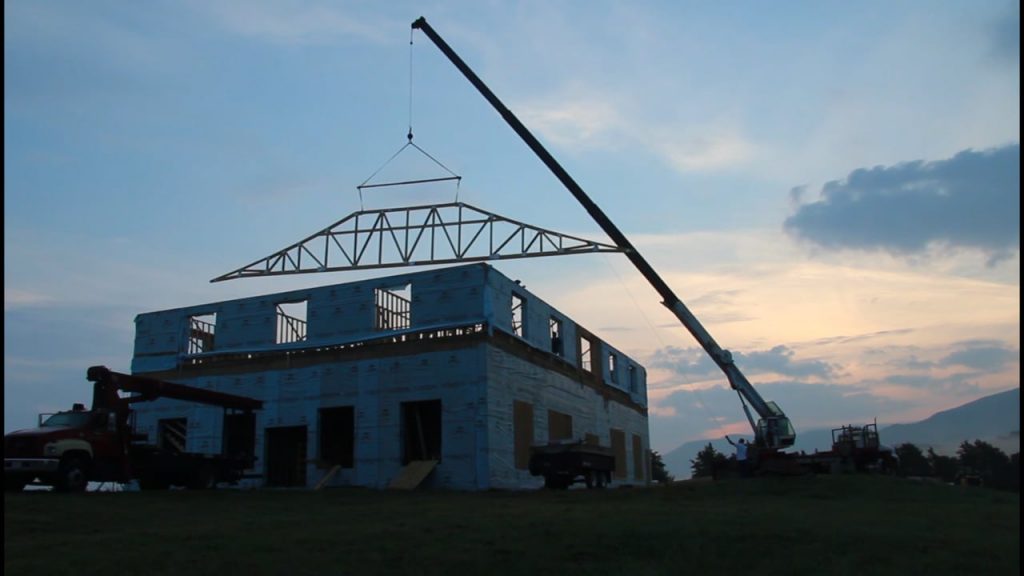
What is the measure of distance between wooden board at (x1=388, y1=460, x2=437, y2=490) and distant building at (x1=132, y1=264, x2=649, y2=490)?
1.49ft

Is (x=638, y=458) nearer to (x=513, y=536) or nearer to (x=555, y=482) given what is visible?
(x=555, y=482)

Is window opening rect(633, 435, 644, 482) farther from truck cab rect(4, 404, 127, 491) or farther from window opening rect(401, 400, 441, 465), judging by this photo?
truck cab rect(4, 404, 127, 491)

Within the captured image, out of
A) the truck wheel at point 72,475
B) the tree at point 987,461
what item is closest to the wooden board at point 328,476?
the truck wheel at point 72,475

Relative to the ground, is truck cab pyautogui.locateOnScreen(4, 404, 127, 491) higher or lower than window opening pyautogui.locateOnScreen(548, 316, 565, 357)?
lower

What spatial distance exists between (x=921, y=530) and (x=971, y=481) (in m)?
27.7

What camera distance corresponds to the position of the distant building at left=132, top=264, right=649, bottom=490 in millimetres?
32750

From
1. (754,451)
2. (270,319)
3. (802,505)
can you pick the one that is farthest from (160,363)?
(802,505)

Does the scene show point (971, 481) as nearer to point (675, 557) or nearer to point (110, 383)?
point (675, 557)

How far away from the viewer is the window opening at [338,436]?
119ft

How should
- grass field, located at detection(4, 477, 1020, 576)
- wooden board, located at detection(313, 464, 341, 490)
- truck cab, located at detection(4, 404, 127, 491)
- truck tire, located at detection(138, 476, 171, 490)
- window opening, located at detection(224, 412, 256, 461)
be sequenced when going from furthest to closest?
window opening, located at detection(224, 412, 256, 461) → wooden board, located at detection(313, 464, 341, 490) → truck tire, located at detection(138, 476, 171, 490) → truck cab, located at detection(4, 404, 127, 491) → grass field, located at detection(4, 477, 1020, 576)

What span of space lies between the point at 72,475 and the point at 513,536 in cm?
1495

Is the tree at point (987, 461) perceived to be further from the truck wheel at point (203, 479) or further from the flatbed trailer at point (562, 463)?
the truck wheel at point (203, 479)

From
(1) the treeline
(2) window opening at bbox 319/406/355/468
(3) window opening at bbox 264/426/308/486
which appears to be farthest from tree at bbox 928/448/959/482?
(3) window opening at bbox 264/426/308/486

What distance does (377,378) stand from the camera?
34156 mm
